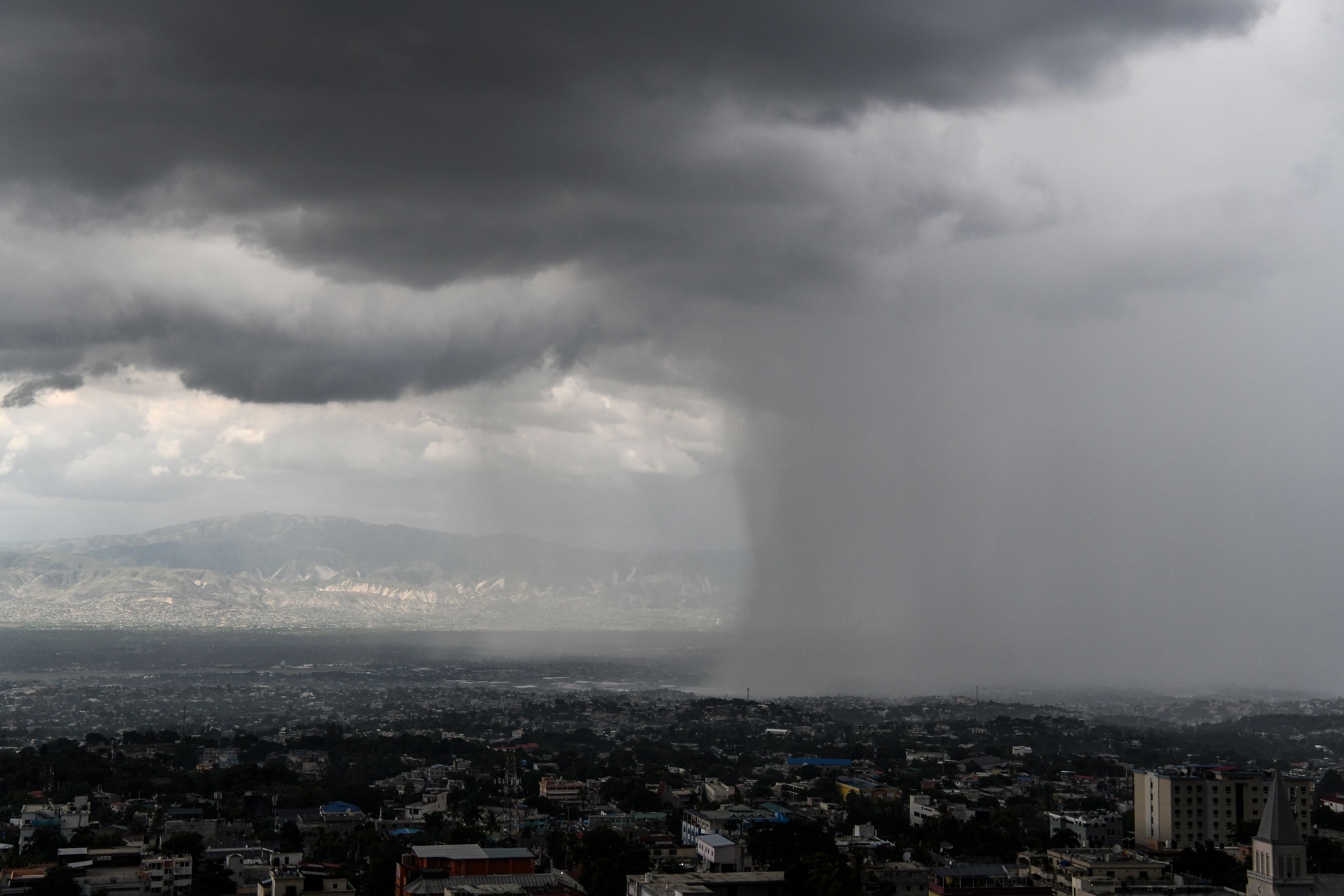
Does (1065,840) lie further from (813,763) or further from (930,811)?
(813,763)

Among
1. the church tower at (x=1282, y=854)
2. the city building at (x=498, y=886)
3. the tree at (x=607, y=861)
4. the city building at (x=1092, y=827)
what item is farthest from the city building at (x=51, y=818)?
the church tower at (x=1282, y=854)

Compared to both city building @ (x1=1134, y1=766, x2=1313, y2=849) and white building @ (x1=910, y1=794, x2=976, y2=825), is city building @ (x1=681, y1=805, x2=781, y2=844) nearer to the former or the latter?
white building @ (x1=910, y1=794, x2=976, y2=825)

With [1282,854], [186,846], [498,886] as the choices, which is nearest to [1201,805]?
[1282,854]

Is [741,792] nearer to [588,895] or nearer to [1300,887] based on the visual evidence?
[588,895]

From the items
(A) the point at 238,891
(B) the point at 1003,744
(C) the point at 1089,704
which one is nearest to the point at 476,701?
(B) the point at 1003,744

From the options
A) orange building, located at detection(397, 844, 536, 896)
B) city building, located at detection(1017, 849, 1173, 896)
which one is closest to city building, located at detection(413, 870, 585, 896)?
orange building, located at detection(397, 844, 536, 896)

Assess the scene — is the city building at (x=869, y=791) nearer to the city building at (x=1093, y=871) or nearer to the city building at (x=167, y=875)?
the city building at (x=1093, y=871)
